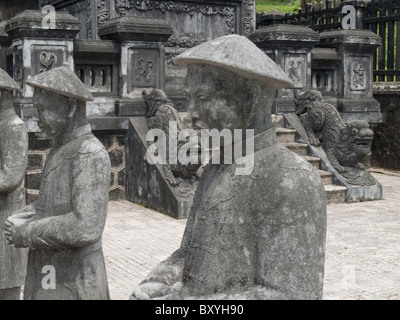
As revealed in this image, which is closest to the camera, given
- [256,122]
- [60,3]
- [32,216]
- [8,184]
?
[256,122]

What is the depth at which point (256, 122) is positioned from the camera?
2.68m

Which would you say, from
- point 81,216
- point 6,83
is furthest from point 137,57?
point 81,216

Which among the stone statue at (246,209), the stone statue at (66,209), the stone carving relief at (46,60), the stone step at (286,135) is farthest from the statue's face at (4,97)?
the stone step at (286,135)

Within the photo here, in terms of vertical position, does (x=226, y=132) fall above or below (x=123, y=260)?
above

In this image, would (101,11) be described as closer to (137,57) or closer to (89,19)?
(89,19)

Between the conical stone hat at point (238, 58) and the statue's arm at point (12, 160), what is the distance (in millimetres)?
2451

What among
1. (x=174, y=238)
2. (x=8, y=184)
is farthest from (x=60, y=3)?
(x=8, y=184)

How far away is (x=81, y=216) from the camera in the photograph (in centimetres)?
333

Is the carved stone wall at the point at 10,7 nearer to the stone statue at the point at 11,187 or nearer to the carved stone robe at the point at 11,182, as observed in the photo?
the stone statue at the point at 11,187

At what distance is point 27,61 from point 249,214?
7525 millimetres

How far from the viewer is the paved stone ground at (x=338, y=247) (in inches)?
234

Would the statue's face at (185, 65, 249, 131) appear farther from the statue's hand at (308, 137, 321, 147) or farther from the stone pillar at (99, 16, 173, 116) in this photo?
the statue's hand at (308, 137, 321, 147)

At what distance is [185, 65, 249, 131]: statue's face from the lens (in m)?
2.65
